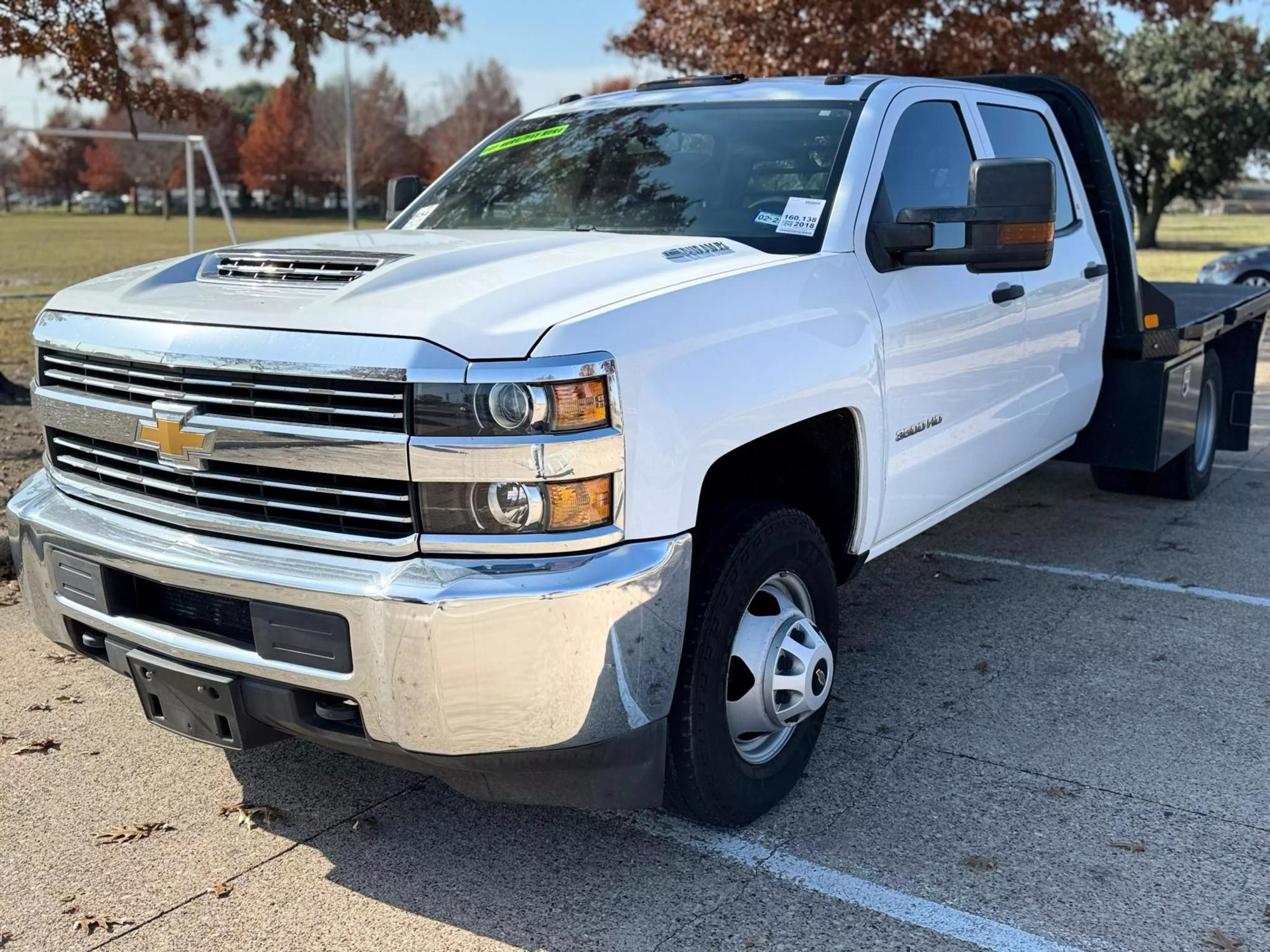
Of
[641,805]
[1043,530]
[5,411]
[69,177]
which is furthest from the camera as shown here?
[69,177]

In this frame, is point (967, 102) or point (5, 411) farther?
point (5, 411)

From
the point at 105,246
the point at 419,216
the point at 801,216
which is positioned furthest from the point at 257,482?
the point at 105,246

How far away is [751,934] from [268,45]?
342 inches

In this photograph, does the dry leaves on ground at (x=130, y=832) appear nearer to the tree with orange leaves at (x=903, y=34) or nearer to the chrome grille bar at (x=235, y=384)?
the chrome grille bar at (x=235, y=384)

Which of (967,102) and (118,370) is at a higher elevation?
(967,102)

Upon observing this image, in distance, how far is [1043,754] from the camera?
391 cm

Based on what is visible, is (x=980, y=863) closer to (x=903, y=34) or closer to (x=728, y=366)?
(x=728, y=366)

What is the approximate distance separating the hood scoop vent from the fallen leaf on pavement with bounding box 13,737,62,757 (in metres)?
1.59

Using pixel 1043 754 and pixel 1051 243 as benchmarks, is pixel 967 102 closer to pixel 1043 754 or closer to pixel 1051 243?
pixel 1051 243

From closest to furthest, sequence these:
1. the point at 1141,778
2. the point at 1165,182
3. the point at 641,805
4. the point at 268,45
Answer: the point at 641,805
the point at 1141,778
the point at 268,45
the point at 1165,182

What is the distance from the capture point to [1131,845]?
11.0ft

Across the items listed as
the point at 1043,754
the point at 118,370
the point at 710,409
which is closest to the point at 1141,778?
the point at 1043,754

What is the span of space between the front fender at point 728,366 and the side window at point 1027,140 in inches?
62.2

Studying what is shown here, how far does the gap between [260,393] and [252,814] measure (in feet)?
4.30
